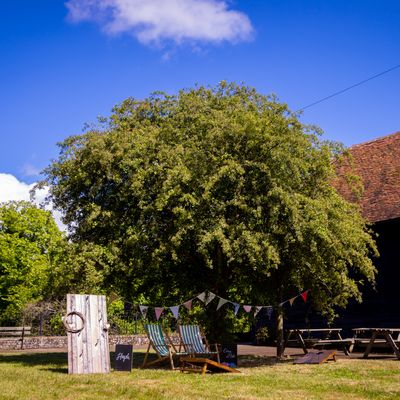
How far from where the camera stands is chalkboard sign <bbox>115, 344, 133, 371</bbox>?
1173 centimetres

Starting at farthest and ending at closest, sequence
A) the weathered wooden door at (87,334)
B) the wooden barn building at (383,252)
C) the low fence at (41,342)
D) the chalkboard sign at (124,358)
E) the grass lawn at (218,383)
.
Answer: the low fence at (41,342)
the wooden barn building at (383,252)
the chalkboard sign at (124,358)
the weathered wooden door at (87,334)
the grass lawn at (218,383)

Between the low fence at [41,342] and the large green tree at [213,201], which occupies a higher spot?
the large green tree at [213,201]

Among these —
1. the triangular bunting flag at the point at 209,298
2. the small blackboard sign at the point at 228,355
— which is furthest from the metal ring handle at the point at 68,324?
the triangular bunting flag at the point at 209,298

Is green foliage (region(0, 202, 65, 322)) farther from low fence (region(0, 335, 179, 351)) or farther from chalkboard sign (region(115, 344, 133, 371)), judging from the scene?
chalkboard sign (region(115, 344, 133, 371))

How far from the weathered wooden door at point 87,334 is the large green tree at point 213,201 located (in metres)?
2.01

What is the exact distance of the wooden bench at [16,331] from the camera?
845 inches

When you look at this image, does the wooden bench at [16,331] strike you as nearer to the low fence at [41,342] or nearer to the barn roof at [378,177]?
the low fence at [41,342]

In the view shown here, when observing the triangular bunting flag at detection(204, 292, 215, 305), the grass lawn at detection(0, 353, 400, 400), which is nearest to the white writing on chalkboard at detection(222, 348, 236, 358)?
the grass lawn at detection(0, 353, 400, 400)

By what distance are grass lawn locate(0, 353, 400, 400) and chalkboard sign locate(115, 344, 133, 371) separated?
0.70 ft

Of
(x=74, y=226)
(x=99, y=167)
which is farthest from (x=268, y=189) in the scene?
(x=74, y=226)

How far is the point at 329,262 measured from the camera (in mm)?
13781

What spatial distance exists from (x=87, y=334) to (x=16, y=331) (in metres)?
11.1

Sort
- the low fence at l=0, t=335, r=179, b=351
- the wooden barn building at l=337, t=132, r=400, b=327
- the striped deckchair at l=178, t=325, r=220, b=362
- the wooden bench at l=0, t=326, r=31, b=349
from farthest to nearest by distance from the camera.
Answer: the wooden bench at l=0, t=326, r=31, b=349, the low fence at l=0, t=335, r=179, b=351, the wooden barn building at l=337, t=132, r=400, b=327, the striped deckchair at l=178, t=325, r=220, b=362

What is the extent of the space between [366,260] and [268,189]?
337cm
